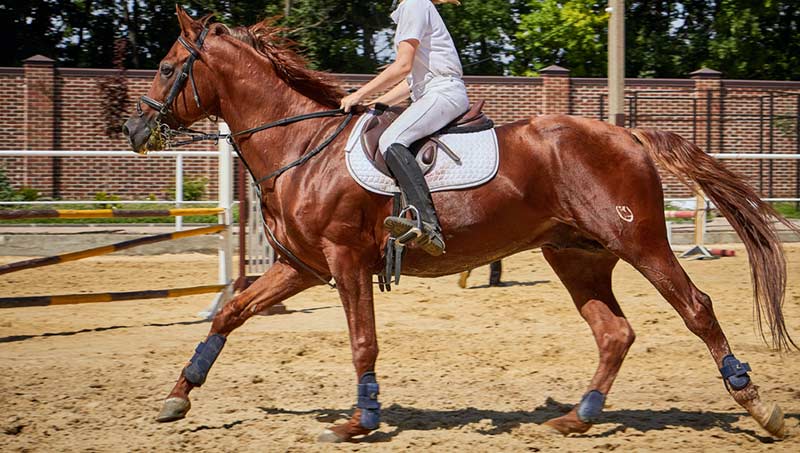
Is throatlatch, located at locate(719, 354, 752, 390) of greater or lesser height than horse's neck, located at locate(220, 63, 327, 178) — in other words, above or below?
below

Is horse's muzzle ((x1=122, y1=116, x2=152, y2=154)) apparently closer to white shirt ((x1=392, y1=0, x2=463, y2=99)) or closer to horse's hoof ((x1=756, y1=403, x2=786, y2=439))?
white shirt ((x1=392, y1=0, x2=463, y2=99))

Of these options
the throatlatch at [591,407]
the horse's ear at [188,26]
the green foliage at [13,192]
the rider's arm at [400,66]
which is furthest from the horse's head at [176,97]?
the green foliage at [13,192]

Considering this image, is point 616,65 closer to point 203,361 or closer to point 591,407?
point 591,407

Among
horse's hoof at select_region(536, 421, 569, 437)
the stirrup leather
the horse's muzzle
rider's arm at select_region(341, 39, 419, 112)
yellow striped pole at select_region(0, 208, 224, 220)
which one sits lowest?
horse's hoof at select_region(536, 421, 569, 437)

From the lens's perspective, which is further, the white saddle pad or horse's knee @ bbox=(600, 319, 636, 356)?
horse's knee @ bbox=(600, 319, 636, 356)

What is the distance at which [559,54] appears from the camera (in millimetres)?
29016

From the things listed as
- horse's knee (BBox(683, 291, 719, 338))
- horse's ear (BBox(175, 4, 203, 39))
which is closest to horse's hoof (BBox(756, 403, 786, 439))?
horse's knee (BBox(683, 291, 719, 338))

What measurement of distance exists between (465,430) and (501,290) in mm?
5535

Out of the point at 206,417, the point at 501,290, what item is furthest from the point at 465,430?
the point at 501,290

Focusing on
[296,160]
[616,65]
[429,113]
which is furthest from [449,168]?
[616,65]

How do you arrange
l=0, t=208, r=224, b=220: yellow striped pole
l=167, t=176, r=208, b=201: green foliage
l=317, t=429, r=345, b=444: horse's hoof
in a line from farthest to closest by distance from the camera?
l=167, t=176, r=208, b=201: green foliage, l=0, t=208, r=224, b=220: yellow striped pole, l=317, t=429, r=345, b=444: horse's hoof

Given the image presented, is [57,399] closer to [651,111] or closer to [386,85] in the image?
[386,85]

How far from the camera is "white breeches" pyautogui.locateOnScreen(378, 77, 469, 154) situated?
5.54m

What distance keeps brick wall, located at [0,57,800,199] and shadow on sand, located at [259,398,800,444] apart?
14.5 meters
